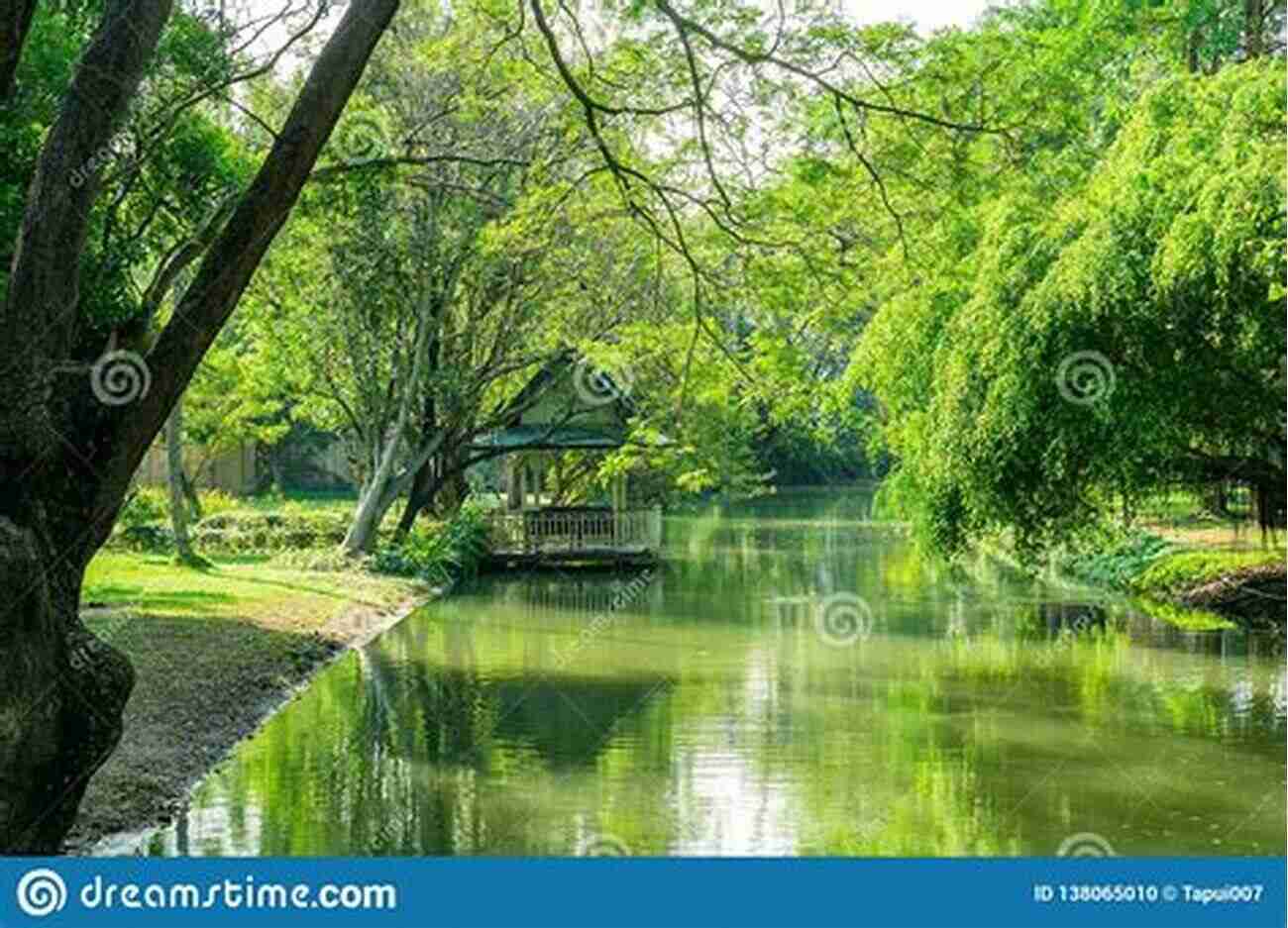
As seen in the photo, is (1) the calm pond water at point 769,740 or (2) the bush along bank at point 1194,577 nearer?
(1) the calm pond water at point 769,740

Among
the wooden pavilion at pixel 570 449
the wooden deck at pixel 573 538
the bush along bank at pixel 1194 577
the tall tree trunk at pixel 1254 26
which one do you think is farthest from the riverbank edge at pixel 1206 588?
the wooden pavilion at pixel 570 449

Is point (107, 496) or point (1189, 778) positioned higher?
point (107, 496)

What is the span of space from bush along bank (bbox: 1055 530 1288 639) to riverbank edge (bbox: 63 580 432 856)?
8739mm

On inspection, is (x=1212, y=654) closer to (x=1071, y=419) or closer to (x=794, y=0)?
(x=1071, y=419)

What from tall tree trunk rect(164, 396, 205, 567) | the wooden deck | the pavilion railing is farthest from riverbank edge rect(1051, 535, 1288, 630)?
tall tree trunk rect(164, 396, 205, 567)

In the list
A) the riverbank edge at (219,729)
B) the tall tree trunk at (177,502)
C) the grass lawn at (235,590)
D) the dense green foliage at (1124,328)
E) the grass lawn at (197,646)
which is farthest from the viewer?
the tall tree trunk at (177,502)

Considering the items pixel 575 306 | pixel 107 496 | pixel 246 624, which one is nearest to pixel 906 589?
pixel 575 306

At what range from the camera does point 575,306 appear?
33312 mm

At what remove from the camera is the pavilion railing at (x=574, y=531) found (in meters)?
33.9

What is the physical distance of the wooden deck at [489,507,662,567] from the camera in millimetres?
33500

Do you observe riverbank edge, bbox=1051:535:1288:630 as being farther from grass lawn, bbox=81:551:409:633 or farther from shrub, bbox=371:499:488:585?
grass lawn, bbox=81:551:409:633

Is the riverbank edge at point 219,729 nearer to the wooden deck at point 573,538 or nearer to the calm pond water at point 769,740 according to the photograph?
the calm pond water at point 769,740

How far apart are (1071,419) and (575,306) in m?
15.1

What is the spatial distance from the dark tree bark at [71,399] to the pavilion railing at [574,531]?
25.4 meters
